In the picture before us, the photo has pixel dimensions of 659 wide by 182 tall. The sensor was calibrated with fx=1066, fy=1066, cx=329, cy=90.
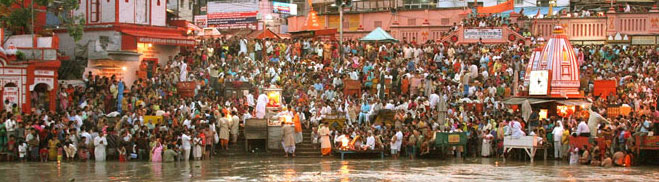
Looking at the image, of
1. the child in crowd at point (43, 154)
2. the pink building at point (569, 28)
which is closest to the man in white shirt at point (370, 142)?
the child in crowd at point (43, 154)

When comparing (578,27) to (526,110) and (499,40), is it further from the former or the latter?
(526,110)

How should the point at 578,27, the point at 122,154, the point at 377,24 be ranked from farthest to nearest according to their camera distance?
1. the point at 377,24
2. the point at 578,27
3. the point at 122,154

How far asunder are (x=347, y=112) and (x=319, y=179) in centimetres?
1058

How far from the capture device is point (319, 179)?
73.9 ft

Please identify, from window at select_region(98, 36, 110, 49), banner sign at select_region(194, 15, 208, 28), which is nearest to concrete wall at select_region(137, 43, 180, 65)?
window at select_region(98, 36, 110, 49)

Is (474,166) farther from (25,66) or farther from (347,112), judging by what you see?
(25,66)

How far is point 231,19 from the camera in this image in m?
66.6

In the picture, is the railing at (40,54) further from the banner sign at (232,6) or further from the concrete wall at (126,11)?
the banner sign at (232,6)

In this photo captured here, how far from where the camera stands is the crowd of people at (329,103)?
28.2 m

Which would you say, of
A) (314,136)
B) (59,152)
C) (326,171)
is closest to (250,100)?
(314,136)

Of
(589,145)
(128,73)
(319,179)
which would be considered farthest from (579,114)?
(128,73)

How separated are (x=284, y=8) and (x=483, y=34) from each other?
25411 millimetres

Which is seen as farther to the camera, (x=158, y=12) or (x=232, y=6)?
(x=232, y=6)

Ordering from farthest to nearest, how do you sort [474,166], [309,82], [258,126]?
1. [309,82]
2. [258,126]
3. [474,166]
